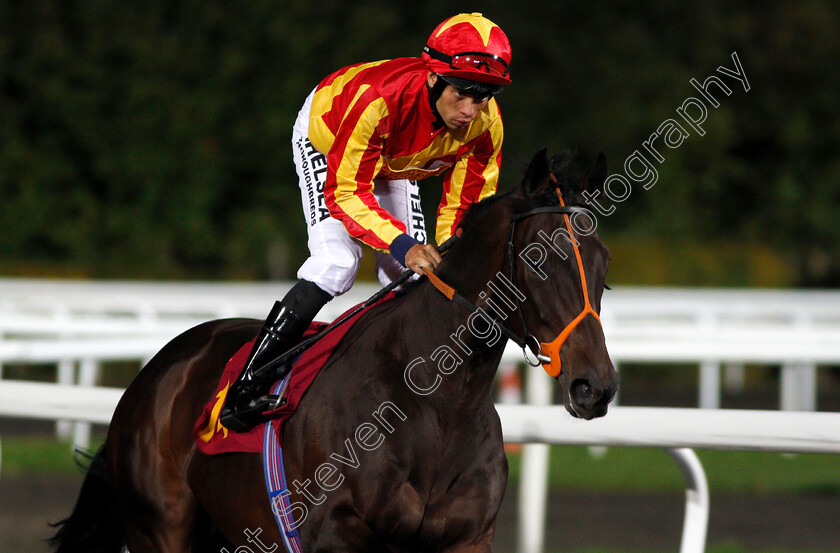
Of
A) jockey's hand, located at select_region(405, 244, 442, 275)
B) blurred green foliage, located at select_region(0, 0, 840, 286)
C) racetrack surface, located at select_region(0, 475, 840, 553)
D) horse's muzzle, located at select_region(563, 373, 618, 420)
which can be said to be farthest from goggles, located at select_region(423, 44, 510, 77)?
blurred green foliage, located at select_region(0, 0, 840, 286)

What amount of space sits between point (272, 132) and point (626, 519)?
12007 mm

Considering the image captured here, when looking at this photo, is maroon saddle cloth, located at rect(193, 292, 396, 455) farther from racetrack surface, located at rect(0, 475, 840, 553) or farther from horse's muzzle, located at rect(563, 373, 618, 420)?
racetrack surface, located at rect(0, 475, 840, 553)

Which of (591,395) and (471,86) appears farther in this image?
(471,86)

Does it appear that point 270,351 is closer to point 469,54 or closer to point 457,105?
point 457,105

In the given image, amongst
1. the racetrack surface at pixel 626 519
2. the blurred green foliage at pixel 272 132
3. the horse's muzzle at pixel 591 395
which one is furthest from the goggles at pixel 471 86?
the blurred green foliage at pixel 272 132

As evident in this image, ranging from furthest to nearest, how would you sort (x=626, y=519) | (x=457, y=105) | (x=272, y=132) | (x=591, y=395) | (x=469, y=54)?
(x=272, y=132), (x=626, y=519), (x=457, y=105), (x=469, y=54), (x=591, y=395)

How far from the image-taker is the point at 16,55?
55.3 ft

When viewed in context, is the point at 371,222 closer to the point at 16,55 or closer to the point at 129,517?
the point at 129,517

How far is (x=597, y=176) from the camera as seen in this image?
3.08 meters

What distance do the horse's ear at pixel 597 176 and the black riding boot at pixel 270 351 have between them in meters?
0.86

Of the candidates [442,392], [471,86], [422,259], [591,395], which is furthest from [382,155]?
[591,395]

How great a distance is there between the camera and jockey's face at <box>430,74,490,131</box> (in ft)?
10.8

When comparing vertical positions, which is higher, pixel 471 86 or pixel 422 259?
pixel 471 86

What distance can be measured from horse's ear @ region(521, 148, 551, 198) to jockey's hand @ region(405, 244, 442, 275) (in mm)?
303
